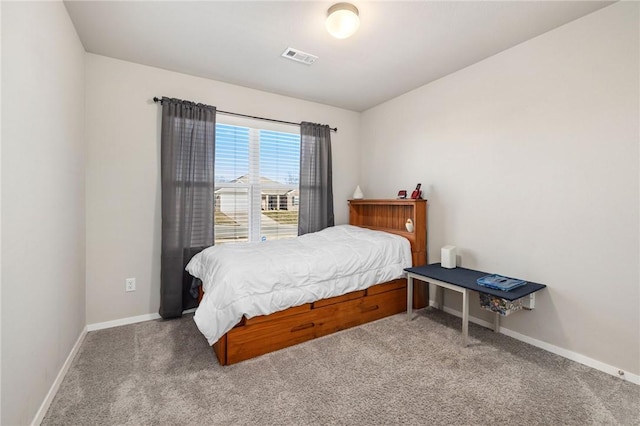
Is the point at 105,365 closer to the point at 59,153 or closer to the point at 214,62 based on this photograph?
the point at 59,153

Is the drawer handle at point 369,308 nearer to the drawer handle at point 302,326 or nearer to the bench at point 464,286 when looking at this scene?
the bench at point 464,286

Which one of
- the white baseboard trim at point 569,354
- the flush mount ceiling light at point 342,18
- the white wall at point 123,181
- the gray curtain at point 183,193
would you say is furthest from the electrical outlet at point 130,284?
the white baseboard trim at point 569,354

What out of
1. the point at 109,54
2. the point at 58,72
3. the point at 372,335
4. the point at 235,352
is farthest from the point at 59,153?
the point at 372,335

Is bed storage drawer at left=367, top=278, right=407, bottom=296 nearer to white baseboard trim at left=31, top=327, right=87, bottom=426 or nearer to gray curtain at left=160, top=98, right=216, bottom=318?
gray curtain at left=160, top=98, right=216, bottom=318

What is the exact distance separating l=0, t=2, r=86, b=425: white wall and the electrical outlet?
51cm

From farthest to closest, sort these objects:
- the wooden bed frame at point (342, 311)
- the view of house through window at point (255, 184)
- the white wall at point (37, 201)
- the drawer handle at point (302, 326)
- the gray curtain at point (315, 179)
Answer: the gray curtain at point (315, 179) < the view of house through window at point (255, 184) < the drawer handle at point (302, 326) < the wooden bed frame at point (342, 311) < the white wall at point (37, 201)

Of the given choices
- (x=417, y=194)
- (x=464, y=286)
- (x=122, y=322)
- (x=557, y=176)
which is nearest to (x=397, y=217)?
(x=417, y=194)

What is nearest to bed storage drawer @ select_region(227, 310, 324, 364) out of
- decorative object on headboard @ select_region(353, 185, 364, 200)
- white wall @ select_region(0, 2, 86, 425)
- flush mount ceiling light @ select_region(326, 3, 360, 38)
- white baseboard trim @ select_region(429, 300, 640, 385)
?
white wall @ select_region(0, 2, 86, 425)

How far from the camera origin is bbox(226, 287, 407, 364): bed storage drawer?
6.87 feet

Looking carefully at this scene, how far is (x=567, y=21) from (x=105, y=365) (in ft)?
13.8

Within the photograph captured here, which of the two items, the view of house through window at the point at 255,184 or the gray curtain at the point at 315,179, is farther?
the gray curtain at the point at 315,179

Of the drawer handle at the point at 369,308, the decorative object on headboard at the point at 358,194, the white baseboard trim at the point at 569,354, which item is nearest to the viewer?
the white baseboard trim at the point at 569,354

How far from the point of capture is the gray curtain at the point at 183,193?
111 inches

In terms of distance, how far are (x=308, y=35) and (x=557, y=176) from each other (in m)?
2.24
